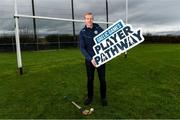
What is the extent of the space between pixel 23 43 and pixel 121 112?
20289 mm

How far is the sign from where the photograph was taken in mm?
5184

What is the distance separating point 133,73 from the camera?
851 centimetres

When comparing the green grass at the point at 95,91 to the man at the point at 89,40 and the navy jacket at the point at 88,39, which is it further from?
the navy jacket at the point at 88,39

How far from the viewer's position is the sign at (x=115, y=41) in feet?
17.0

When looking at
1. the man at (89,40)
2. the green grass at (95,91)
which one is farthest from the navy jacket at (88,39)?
the green grass at (95,91)

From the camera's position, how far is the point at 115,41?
529cm

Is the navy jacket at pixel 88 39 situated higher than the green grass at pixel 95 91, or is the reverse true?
the navy jacket at pixel 88 39

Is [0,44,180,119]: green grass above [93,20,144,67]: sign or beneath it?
beneath

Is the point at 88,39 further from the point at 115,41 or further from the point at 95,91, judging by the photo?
the point at 95,91

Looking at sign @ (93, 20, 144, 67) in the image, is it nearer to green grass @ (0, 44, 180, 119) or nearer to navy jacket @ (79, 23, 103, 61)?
navy jacket @ (79, 23, 103, 61)

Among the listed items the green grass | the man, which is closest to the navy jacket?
the man

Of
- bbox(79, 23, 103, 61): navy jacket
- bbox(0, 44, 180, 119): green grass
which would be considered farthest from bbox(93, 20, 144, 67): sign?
bbox(0, 44, 180, 119): green grass

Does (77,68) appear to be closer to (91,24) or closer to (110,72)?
(110,72)

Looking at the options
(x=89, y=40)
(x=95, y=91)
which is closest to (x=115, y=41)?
(x=89, y=40)
